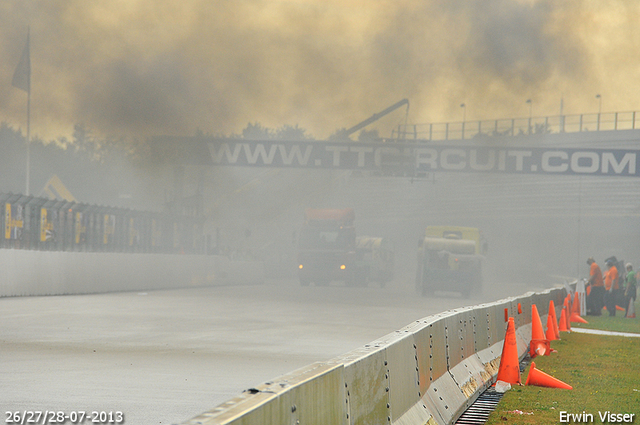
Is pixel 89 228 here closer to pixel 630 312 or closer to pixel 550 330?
pixel 630 312

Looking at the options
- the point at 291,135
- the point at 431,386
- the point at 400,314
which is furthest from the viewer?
the point at 291,135

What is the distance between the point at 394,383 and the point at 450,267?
102ft

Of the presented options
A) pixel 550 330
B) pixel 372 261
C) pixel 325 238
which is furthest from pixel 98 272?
pixel 372 261

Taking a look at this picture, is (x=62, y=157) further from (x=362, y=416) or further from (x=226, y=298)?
(x=362, y=416)

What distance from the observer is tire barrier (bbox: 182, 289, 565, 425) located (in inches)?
152

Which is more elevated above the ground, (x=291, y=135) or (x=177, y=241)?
(x=291, y=135)

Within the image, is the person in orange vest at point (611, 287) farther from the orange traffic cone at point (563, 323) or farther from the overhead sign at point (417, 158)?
the overhead sign at point (417, 158)

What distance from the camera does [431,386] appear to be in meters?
7.80

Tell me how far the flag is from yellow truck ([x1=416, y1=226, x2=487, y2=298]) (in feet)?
55.3

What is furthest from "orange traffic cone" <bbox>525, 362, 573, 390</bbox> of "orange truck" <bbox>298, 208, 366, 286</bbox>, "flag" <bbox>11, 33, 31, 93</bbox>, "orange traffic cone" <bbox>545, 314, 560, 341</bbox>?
"orange truck" <bbox>298, 208, 366, 286</bbox>

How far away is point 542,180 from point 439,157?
28486 millimetres

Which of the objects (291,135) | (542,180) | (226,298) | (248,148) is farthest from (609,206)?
(291,135)

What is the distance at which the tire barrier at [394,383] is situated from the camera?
12.7ft

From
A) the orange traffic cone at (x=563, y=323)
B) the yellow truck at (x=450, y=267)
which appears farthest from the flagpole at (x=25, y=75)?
the orange traffic cone at (x=563, y=323)
